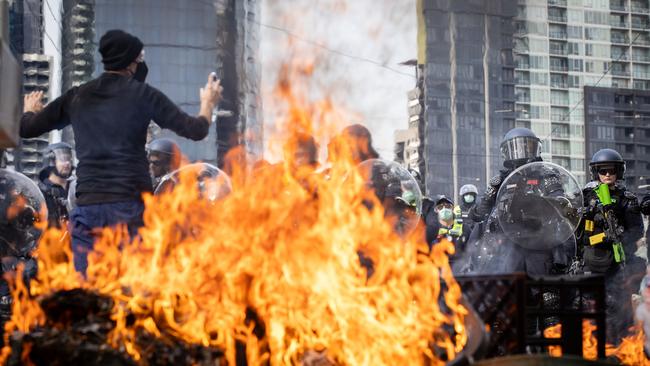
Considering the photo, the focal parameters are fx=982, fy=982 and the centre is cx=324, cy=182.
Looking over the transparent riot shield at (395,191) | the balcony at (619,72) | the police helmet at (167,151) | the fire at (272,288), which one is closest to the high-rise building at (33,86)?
the police helmet at (167,151)

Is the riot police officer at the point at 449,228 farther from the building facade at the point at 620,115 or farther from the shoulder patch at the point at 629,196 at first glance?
the building facade at the point at 620,115

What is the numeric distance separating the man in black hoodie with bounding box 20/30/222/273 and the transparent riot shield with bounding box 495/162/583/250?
4036 millimetres

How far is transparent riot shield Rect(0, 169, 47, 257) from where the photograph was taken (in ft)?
26.5

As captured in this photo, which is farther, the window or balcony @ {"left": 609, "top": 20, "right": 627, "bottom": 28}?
the window

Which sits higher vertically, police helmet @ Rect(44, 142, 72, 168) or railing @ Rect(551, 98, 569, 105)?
railing @ Rect(551, 98, 569, 105)

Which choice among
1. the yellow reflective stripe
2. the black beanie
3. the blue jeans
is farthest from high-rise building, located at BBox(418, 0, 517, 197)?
the blue jeans

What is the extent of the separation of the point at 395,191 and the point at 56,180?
3544 millimetres

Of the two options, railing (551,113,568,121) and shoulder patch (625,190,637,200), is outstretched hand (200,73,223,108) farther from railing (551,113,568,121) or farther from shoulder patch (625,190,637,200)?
railing (551,113,568,121)

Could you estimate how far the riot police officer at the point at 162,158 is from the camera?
8.82 metres

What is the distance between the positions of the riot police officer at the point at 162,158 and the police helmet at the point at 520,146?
3.09 m

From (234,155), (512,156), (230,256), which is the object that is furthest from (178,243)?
(512,156)

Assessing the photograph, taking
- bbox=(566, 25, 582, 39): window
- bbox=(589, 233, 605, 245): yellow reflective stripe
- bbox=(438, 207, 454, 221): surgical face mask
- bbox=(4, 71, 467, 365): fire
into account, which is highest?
bbox=(566, 25, 582, 39): window

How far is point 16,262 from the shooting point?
26.4 ft

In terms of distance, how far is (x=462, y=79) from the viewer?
44.3m
